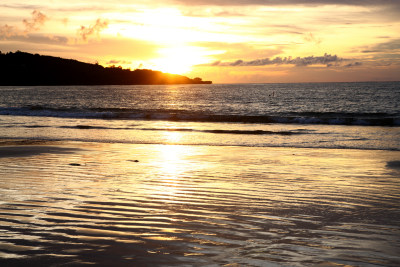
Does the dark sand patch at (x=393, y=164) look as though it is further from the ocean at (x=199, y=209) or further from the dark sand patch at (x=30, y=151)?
the dark sand patch at (x=30, y=151)

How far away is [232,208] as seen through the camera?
6.94 m

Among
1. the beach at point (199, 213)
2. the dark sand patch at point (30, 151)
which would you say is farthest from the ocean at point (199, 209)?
the dark sand patch at point (30, 151)

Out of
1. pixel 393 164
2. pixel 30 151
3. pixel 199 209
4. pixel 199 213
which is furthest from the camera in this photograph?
pixel 30 151

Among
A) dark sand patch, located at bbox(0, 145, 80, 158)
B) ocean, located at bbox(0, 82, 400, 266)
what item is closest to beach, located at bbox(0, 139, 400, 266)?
ocean, located at bbox(0, 82, 400, 266)

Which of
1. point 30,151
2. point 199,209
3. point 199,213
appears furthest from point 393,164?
point 30,151

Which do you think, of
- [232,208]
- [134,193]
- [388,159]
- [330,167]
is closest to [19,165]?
[134,193]

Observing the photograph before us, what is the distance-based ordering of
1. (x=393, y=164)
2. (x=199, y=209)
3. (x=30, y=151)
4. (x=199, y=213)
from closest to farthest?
(x=199, y=213) → (x=199, y=209) → (x=393, y=164) → (x=30, y=151)

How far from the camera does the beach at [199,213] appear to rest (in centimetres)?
479

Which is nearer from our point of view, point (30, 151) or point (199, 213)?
point (199, 213)

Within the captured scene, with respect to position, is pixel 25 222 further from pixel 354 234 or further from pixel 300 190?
pixel 300 190

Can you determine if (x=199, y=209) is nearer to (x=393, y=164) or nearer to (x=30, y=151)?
(x=393, y=164)

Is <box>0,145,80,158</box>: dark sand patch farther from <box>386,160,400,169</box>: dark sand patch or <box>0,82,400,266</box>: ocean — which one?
<box>386,160,400,169</box>: dark sand patch

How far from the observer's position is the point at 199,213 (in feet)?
21.7

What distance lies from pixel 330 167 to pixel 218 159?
3537mm
